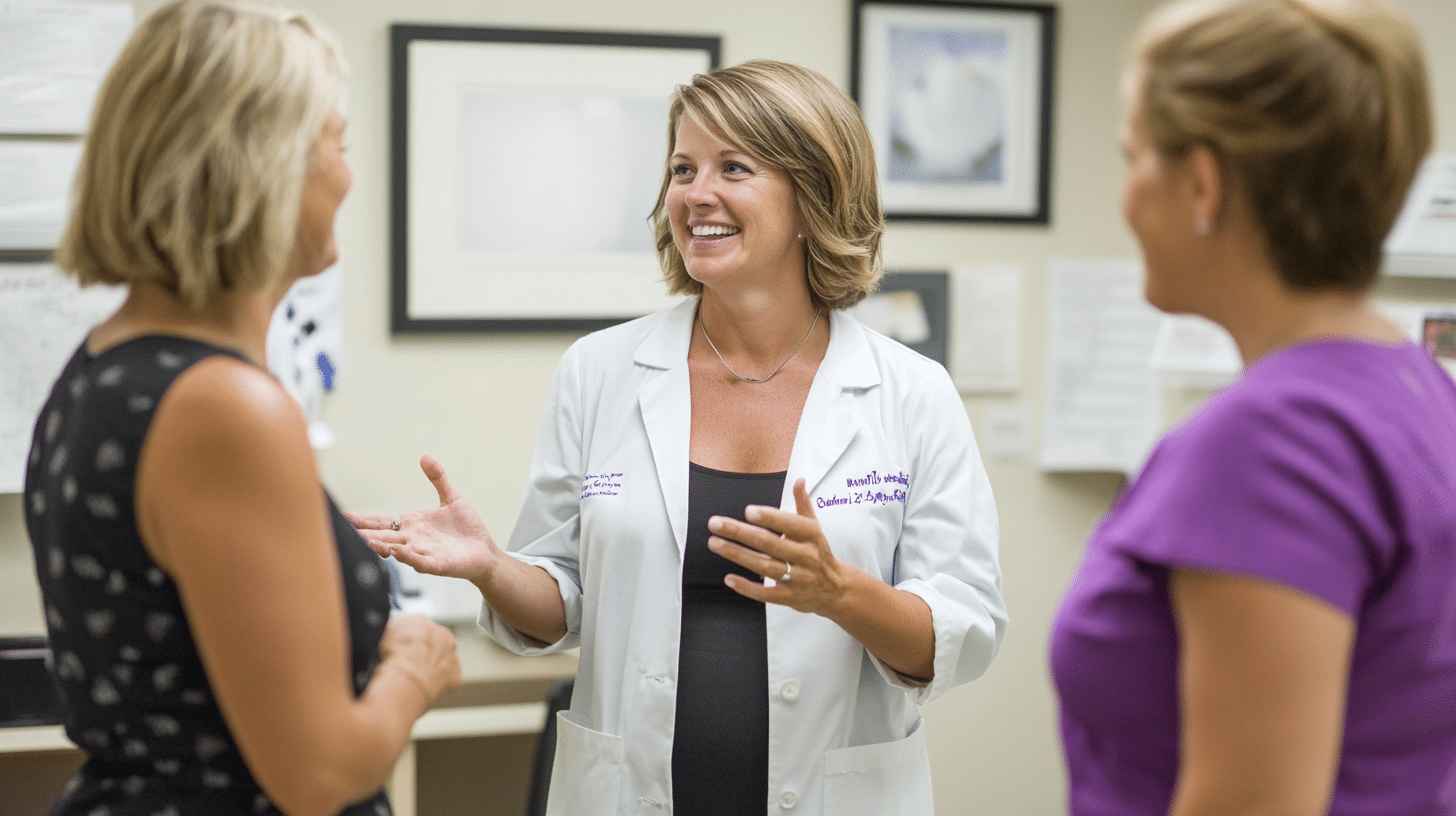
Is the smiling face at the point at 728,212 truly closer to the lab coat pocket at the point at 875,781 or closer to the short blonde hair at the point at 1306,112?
the lab coat pocket at the point at 875,781

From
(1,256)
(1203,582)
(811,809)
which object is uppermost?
(1,256)

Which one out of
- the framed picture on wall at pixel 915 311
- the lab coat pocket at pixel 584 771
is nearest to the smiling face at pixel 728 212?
the lab coat pocket at pixel 584 771

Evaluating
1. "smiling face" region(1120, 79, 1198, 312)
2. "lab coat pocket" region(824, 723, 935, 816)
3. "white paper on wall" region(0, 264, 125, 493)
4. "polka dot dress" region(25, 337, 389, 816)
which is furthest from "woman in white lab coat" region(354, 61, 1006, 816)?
"white paper on wall" region(0, 264, 125, 493)

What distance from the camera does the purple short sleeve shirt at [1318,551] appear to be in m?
0.75

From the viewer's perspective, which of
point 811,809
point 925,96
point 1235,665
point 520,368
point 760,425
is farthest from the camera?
point 925,96

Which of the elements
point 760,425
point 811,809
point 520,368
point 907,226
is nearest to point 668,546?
point 760,425

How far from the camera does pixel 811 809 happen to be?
1516mm

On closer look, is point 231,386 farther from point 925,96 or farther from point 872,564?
point 925,96

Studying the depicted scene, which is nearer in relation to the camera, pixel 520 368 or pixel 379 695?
pixel 379 695

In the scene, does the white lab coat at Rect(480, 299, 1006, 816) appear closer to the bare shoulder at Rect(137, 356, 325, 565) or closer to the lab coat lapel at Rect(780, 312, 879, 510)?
the lab coat lapel at Rect(780, 312, 879, 510)

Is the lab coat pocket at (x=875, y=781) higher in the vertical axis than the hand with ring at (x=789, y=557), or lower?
lower

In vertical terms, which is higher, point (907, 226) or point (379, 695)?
point (907, 226)

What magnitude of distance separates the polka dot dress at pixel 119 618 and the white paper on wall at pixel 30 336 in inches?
71.6

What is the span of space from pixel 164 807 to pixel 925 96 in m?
2.62
